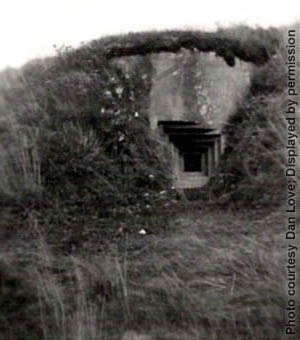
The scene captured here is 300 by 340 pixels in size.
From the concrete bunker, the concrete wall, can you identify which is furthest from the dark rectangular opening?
the concrete wall

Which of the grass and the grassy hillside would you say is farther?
the grassy hillside

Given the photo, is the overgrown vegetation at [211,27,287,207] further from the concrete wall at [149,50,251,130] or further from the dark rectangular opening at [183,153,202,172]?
the dark rectangular opening at [183,153,202,172]

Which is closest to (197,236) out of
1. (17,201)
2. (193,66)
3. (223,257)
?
(223,257)

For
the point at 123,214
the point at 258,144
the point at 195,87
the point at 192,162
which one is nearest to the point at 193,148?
the point at 192,162

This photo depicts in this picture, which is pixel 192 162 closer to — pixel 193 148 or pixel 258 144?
pixel 193 148

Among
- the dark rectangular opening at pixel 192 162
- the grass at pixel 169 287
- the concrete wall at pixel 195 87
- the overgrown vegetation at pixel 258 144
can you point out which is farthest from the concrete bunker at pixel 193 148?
the grass at pixel 169 287

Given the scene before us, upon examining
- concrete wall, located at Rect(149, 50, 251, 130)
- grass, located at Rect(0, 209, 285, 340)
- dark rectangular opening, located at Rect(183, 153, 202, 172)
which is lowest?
grass, located at Rect(0, 209, 285, 340)

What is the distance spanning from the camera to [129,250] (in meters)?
4.98

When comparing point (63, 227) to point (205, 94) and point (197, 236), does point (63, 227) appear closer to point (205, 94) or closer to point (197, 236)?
point (197, 236)

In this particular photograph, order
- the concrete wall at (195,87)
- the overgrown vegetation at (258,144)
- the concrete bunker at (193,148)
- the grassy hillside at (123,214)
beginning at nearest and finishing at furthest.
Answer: the grassy hillside at (123,214) → the overgrown vegetation at (258,144) → the concrete bunker at (193,148) → the concrete wall at (195,87)

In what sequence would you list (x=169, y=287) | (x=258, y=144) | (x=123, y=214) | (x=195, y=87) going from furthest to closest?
(x=195, y=87), (x=258, y=144), (x=123, y=214), (x=169, y=287)

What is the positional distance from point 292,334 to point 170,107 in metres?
3.96

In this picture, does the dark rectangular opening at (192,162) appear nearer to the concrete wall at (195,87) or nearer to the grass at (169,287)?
the concrete wall at (195,87)

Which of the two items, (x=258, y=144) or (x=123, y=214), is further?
(x=258, y=144)
